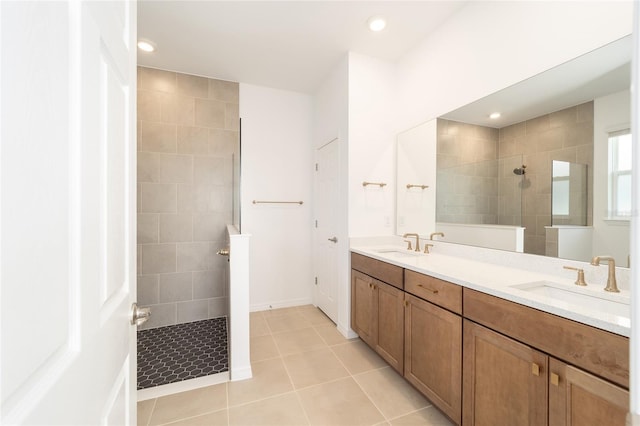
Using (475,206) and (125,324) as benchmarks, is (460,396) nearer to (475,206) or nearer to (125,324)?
(475,206)

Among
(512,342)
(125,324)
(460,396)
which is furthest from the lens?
(460,396)

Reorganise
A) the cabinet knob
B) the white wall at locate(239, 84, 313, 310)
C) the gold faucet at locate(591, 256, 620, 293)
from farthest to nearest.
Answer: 1. the white wall at locate(239, 84, 313, 310)
2. the gold faucet at locate(591, 256, 620, 293)
3. the cabinet knob

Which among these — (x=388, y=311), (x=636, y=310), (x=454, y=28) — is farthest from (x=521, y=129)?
(x=636, y=310)

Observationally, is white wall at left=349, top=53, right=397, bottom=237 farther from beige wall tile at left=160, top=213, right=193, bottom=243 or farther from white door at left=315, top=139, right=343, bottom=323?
beige wall tile at left=160, top=213, right=193, bottom=243

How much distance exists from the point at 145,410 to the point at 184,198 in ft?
6.39

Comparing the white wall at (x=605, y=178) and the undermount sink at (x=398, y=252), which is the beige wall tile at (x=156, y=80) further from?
the white wall at (x=605, y=178)

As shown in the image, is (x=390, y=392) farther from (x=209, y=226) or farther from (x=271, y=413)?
(x=209, y=226)

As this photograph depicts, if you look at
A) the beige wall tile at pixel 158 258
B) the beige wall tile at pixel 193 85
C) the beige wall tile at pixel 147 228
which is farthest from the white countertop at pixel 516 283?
the beige wall tile at pixel 193 85

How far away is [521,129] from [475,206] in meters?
0.60

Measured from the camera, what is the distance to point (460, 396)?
1.37 m

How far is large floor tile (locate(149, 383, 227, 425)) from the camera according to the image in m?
1.59

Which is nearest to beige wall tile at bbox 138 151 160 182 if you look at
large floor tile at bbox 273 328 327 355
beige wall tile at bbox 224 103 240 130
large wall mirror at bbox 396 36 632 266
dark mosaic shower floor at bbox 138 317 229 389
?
beige wall tile at bbox 224 103 240 130

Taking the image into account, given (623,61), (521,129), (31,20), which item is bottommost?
(31,20)

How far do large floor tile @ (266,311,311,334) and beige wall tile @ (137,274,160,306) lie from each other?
4.02 ft
